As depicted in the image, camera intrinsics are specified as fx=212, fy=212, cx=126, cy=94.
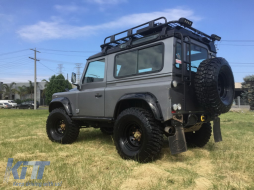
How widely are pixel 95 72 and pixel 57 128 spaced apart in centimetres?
204

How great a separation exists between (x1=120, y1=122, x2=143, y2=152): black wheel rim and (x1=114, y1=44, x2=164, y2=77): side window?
108cm

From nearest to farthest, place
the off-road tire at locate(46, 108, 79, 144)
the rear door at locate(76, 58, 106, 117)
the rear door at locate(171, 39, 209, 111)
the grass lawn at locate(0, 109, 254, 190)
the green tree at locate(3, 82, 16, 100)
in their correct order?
the grass lawn at locate(0, 109, 254, 190) < the rear door at locate(171, 39, 209, 111) < the rear door at locate(76, 58, 106, 117) < the off-road tire at locate(46, 108, 79, 144) < the green tree at locate(3, 82, 16, 100)

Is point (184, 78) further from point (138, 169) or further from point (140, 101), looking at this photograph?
point (138, 169)

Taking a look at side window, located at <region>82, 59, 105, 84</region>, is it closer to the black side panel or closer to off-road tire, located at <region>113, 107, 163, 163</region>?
the black side panel

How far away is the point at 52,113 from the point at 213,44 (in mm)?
4489

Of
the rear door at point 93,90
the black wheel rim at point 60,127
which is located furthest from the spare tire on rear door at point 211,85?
the black wheel rim at point 60,127

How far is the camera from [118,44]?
5.01 metres

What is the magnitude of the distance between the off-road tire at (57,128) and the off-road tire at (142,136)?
1.74 meters

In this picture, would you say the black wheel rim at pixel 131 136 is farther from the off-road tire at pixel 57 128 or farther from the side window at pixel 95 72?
the off-road tire at pixel 57 128

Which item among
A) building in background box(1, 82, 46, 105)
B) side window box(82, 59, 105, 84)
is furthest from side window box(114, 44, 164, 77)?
building in background box(1, 82, 46, 105)

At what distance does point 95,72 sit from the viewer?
5.25 meters

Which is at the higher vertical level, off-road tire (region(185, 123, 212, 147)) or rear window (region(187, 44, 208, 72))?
rear window (region(187, 44, 208, 72))

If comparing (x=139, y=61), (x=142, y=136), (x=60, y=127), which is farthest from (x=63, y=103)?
(x=142, y=136)

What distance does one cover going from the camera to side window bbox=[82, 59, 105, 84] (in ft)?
16.7
